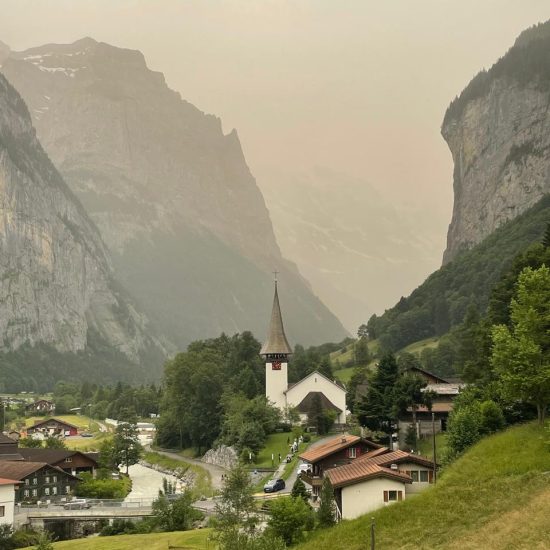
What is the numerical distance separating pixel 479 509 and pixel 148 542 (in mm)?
25221

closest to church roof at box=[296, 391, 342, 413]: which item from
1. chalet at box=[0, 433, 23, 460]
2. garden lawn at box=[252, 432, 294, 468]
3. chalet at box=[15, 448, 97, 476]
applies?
garden lawn at box=[252, 432, 294, 468]

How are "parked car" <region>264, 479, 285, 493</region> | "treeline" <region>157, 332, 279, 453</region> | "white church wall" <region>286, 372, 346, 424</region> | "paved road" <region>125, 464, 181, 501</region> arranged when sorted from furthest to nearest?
"white church wall" <region>286, 372, 346, 424</region> → "treeline" <region>157, 332, 279, 453</region> → "paved road" <region>125, 464, 181, 501</region> → "parked car" <region>264, 479, 285, 493</region>

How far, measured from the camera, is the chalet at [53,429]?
15200cm

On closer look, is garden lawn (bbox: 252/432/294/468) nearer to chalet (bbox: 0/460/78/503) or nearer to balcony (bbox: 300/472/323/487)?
balcony (bbox: 300/472/323/487)

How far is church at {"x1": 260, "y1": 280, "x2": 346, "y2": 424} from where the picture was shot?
10500 cm

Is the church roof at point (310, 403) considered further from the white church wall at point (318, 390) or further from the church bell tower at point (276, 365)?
the church bell tower at point (276, 365)

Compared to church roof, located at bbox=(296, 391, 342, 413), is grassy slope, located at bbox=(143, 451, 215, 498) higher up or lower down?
lower down

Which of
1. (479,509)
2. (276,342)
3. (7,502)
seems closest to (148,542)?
(7,502)

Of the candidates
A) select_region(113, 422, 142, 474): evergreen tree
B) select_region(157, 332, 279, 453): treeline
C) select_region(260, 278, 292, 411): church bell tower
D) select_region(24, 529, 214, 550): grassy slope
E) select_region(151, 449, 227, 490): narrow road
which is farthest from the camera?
select_region(260, 278, 292, 411): church bell tower

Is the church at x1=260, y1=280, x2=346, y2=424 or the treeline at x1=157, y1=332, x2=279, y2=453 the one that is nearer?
the treeline at x1=157, y1=332, x2=279, y2=453

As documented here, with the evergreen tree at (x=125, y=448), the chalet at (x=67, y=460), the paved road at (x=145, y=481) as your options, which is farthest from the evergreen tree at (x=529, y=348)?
the evergreen tree at (x=125, y=448)

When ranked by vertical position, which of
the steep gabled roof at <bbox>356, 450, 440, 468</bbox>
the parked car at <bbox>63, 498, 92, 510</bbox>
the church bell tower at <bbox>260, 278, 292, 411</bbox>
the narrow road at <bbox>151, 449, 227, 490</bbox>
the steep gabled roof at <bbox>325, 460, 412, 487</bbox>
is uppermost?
the church bell tower at <bbox>260, 278, 292, 411</bbox>

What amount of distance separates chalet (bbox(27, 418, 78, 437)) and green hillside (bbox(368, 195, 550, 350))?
65.6m

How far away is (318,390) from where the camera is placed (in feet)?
352
